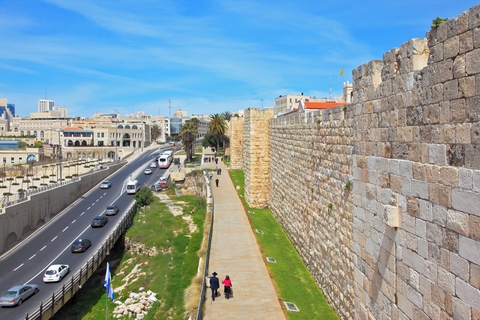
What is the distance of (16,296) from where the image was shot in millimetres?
16219

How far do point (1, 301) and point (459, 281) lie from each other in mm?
16981

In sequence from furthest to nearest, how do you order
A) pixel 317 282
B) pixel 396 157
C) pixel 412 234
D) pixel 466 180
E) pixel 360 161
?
pixel 317 282 → pixel 360 161 → pixel 396 157 → pixel 412 234 → pixel 466 180

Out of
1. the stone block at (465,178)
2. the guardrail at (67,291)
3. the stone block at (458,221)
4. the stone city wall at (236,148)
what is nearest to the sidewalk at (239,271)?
the guardrail at (67,291)

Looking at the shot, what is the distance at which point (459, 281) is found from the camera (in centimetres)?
419

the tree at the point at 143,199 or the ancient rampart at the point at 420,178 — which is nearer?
the ancient rampart at the point at 420,178

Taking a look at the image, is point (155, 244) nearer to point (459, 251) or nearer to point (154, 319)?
point (154, 319)

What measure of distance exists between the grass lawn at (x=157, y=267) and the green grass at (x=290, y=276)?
10.5 ft

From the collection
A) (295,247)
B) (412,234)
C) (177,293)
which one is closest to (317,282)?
(295,247)

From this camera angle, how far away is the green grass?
10.6 metres

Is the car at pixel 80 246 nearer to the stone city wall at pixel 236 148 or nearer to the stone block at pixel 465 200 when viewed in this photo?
the stone city wall at pixel 236 148

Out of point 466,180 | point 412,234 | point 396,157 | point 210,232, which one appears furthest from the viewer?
point 210,232

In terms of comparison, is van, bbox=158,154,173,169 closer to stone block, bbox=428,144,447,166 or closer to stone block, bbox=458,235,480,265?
stone block, bbox=428,144,447,166

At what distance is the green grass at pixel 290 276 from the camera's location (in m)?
10.6

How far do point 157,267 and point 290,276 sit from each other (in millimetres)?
10403
